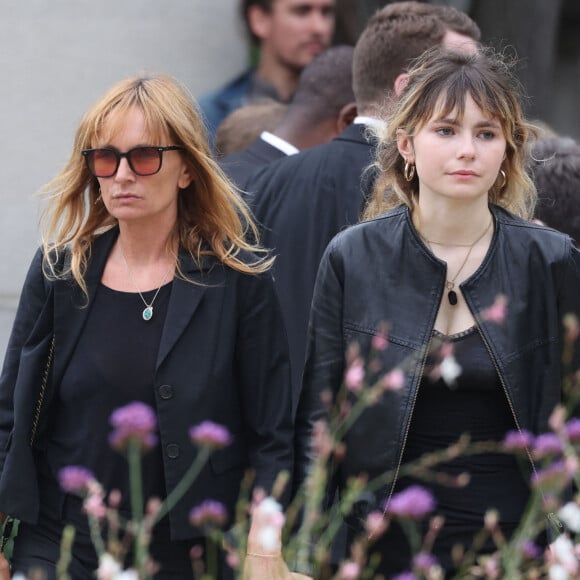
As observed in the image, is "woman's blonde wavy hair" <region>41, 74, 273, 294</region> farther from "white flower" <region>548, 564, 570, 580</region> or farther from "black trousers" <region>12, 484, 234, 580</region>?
"white flower" <region>548, 564, 570, 580</region>

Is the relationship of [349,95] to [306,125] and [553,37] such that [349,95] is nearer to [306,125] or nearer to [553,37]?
[306,125]

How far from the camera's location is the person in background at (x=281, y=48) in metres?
7.20

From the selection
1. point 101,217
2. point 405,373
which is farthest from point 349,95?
point 405,373

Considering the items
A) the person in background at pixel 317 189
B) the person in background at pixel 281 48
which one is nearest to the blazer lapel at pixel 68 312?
the person in background at pixel 317 189

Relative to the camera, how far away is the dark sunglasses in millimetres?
3414

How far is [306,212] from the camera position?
462cm

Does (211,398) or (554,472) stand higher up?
(554,472)

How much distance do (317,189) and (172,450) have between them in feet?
4.83

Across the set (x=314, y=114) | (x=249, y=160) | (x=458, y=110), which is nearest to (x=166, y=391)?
(x=458, y=110)

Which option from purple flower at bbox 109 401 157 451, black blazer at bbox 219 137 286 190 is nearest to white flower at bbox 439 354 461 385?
purple flower at bbox 109 401 157 451

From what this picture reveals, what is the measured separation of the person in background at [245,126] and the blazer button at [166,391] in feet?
9.00

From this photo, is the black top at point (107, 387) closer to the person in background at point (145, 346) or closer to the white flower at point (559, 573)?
the person in background at point (145, 346)

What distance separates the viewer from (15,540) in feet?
11.5

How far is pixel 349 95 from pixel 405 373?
235cm
